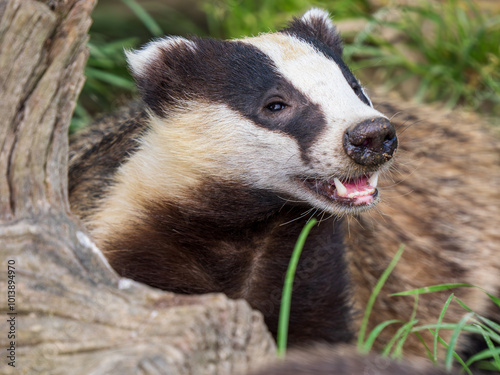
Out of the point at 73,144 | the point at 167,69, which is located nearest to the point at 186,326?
the point at 167,69

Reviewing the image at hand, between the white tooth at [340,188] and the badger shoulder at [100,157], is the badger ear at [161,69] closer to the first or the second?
the badger shoulder at [100,157]

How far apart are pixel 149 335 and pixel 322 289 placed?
1377mm

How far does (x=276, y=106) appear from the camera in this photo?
9.29ft

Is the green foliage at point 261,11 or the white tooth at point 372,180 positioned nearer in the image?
the white tooth at point 372,180

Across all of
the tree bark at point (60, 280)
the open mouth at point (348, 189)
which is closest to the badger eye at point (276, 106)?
the open mouth at point (348, 189)

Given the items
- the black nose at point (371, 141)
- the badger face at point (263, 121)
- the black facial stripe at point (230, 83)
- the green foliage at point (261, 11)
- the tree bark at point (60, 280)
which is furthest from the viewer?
the green foliage at point (261, 11)

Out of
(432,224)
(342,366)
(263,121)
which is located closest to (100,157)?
(263,121)

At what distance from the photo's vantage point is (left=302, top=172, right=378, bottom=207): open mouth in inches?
105

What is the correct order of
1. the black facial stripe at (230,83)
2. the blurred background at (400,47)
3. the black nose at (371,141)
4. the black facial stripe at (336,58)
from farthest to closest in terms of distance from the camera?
the blurred background at (400,47)
the black facial stripe at (336,58)
the black facial stripe at (230,83)
the black nose at (371,141)

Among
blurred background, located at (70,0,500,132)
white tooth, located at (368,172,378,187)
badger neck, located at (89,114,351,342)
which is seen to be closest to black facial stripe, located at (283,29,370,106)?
white tooth, located at (368,172,378,187)

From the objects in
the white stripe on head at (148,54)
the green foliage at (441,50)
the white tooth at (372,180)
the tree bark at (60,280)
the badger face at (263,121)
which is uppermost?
the green foliage at (441,50)

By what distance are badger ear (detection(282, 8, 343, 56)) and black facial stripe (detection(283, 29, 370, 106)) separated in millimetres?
139

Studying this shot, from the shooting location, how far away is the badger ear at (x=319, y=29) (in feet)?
11.1

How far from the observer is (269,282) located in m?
2.90
